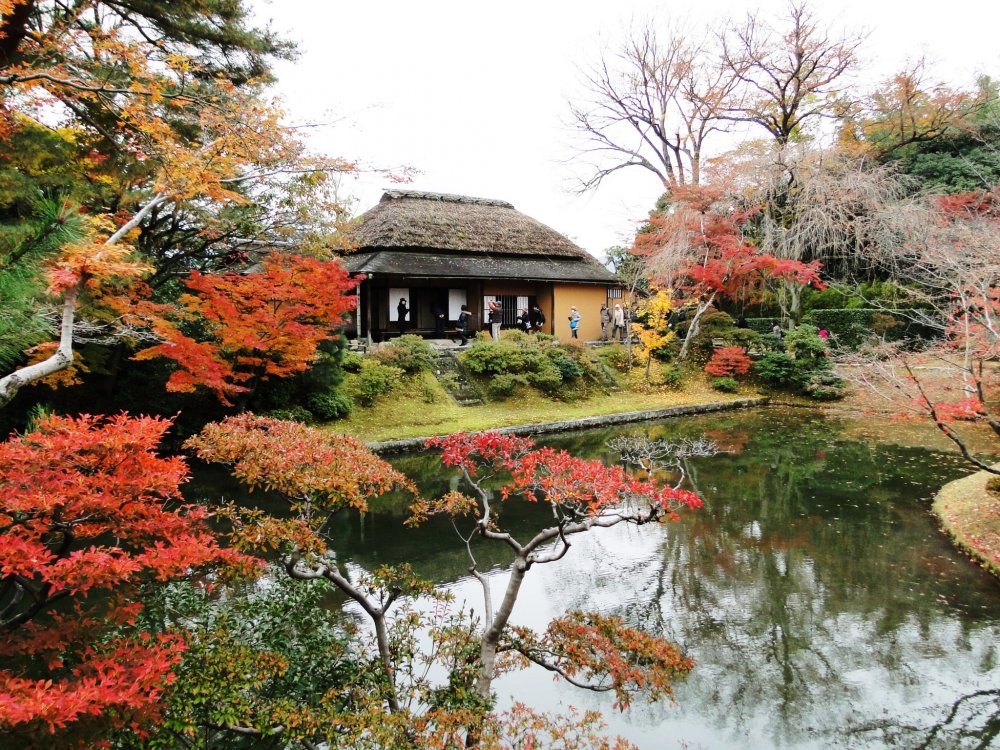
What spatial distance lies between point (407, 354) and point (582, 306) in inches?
331

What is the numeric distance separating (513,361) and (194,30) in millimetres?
10869

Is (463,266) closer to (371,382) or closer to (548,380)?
(548,380)

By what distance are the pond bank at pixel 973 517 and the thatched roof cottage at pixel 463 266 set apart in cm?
1337

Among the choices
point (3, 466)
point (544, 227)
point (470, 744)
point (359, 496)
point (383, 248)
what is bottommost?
point (470, 744)

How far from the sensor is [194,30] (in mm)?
7488

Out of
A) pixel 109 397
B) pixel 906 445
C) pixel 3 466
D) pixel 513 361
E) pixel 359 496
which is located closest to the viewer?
pixel 3 466

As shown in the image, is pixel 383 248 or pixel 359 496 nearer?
pixel 359 496

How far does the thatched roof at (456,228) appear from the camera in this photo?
19297 mm

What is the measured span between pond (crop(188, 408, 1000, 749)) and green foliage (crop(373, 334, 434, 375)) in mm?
5391

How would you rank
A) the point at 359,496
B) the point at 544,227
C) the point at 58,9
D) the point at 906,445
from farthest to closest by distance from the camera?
the point at 544,227 → the point at 906,445 → the point at 58,9 → the point at 359,496

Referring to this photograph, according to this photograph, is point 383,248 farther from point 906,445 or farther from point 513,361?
point 906,445

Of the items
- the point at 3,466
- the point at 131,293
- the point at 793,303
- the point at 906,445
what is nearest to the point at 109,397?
the point at 131,293

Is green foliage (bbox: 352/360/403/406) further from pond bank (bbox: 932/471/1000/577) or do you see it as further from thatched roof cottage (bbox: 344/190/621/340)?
pond bank (bbox: 932/471/1000/577)

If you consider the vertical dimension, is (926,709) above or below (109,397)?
below
